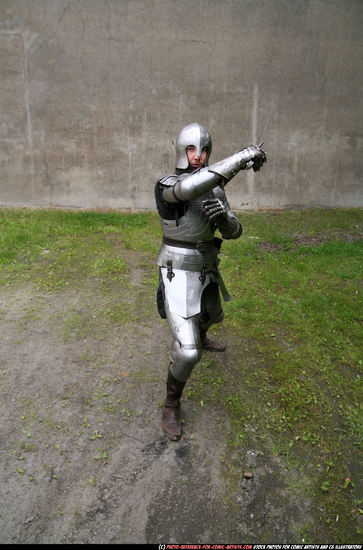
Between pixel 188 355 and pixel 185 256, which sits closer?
pixel 188 355

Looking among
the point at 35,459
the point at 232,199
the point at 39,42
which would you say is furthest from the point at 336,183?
the point at 35,459

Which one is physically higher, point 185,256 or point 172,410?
point 185,256

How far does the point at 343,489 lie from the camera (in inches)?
105

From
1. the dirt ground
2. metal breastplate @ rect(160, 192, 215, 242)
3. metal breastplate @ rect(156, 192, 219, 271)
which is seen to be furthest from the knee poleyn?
metal breastplate @ rect(160, 192, 215, 242)

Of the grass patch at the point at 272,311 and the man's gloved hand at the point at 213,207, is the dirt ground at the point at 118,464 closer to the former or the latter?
the grass patch at the point at 272,311

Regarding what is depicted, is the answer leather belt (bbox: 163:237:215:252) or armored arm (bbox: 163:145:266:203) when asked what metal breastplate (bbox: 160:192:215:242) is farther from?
armored arm (bbox: 163:145:266:203)

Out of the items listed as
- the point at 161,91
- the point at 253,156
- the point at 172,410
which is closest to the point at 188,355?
the point at 172,410

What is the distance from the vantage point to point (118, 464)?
2.77 m

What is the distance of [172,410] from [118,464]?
551 millimetres

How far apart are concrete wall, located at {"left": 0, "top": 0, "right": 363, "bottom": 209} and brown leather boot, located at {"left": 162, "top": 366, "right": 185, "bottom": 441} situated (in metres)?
6.34

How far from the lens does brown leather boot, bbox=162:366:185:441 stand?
9.81 feet

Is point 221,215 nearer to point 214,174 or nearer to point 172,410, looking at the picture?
point 214,174

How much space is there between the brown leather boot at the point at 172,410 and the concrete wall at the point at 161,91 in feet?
20.8

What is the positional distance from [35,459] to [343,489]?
2082 mm
